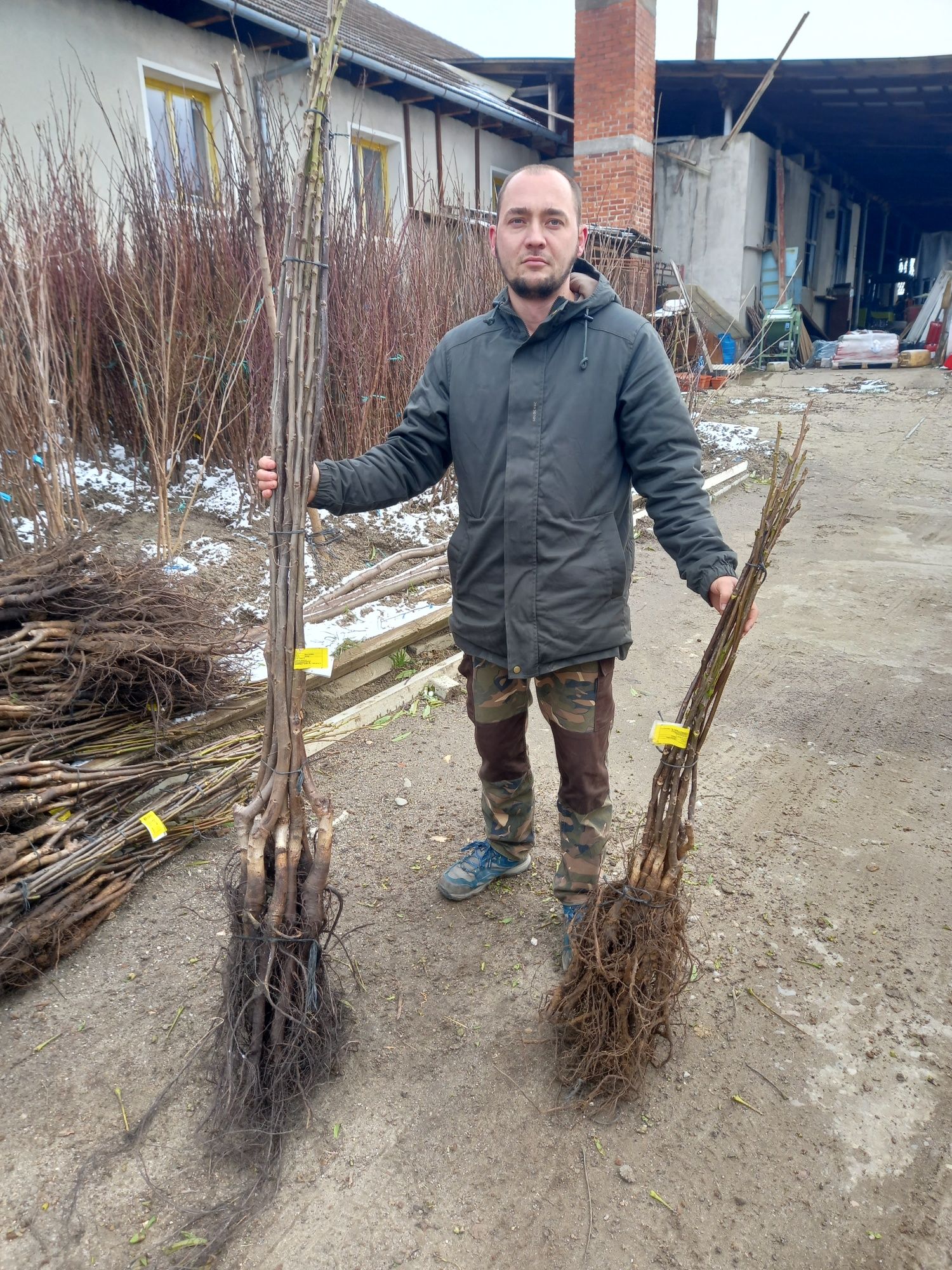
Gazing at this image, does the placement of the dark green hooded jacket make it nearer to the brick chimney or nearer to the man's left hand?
the man's left hand

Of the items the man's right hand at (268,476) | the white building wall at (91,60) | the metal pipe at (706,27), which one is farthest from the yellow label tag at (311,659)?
the metal pipe at (706,27)

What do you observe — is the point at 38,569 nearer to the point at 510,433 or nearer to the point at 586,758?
the point at 510,433

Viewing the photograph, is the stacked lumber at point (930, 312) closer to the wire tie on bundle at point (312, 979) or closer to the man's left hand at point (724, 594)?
the man's left hand at point (724, 594)

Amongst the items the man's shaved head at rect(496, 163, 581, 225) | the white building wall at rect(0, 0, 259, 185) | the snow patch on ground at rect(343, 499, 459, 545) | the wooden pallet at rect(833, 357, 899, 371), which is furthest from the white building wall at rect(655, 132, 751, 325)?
the man's shaved head at rect(496, 163, 581, 225)

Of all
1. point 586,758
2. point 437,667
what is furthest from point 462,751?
point 586,758

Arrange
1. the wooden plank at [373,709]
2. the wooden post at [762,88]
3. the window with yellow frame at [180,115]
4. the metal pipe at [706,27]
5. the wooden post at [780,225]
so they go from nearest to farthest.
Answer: the wooden plank at [373,709] < the window with yellow frame at [180,115] < the wooden post at [762,88] < the metal pipe at [706,27] < the wooden post at [780,225]

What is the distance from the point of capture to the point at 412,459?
2416 millimetres

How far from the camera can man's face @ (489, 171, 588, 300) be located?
2.10 metres

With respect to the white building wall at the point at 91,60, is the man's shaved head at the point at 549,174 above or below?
below

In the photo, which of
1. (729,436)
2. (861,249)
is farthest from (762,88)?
(861,249)

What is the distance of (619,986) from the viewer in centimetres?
196

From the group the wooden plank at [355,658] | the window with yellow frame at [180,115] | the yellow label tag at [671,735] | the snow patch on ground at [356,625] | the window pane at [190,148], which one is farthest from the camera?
the window with yellow frame at [180,115]

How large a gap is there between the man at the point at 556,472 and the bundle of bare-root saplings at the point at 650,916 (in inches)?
6.9

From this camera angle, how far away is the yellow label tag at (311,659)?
6.36 feet
